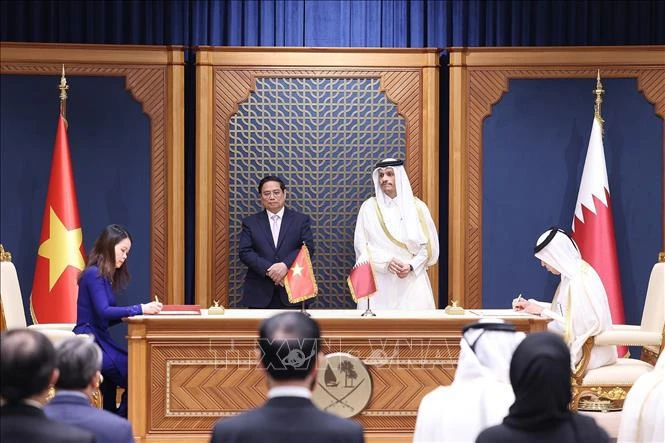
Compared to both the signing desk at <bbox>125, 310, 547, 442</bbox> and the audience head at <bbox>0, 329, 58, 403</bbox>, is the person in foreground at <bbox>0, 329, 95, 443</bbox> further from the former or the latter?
the signing desk at <bbox>125, 310, 547, 442</bbox>

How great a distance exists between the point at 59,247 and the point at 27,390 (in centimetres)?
498

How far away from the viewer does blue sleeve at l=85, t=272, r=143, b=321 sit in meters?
5.48

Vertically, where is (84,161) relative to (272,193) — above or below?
above

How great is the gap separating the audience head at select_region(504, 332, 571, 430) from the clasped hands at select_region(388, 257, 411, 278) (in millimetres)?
4258

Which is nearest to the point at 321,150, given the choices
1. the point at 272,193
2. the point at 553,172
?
the point at 272,193

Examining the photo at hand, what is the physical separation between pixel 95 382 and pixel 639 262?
5.78 m

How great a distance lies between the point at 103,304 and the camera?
5.55 metres

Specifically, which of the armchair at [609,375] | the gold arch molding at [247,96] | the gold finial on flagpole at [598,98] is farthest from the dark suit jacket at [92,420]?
the gold finial on flagpole at [598,98]

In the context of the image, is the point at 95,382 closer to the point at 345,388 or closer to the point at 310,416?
the point at 310,416

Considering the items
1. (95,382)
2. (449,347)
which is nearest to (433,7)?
(449,347)

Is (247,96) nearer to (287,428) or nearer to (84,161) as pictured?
(84,161)

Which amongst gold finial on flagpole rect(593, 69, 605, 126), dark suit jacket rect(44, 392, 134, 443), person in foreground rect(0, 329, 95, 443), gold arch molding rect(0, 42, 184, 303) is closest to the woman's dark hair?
gold arch molding rect(0, 42, 184, 303)

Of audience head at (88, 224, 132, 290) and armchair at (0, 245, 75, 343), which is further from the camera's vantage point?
armchair at (0, 245, 75, 343)

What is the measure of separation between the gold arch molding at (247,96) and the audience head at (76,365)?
16.0ft
